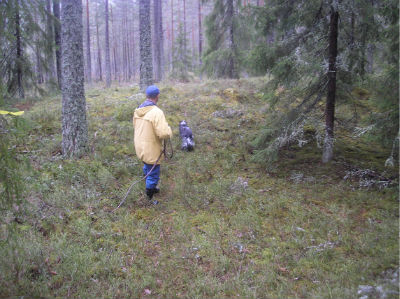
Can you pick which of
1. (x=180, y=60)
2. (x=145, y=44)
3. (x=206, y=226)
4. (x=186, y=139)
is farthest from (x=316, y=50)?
(x=180, y=60)

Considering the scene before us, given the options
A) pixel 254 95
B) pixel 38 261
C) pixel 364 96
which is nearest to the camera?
pixel 38 261

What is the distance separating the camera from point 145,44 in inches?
475

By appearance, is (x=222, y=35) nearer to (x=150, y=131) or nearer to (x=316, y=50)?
(x=316, y=50)

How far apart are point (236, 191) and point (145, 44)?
28.8ft

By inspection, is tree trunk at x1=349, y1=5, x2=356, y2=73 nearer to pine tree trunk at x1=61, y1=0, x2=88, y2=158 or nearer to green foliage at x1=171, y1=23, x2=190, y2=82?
pine tree trunk at x1=61, y1=0, x2=88, y2=158

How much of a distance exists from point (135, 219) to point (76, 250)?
1364mm

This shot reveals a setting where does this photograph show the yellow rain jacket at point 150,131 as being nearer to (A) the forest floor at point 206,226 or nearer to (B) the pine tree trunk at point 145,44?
(A) the forest floor at point 206,226

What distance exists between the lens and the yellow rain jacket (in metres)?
5.79

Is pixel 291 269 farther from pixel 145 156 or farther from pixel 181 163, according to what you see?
pixel 181 163

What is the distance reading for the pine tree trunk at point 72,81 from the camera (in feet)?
23.8

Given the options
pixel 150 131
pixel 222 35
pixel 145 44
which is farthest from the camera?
pixel 222 35

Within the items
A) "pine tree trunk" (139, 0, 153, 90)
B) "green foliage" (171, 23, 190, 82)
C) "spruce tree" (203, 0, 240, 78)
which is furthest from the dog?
"green foliage" (171, 23, 190, 82)

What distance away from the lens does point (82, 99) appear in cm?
757

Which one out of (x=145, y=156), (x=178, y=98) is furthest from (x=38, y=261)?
(x=178, y=98)
